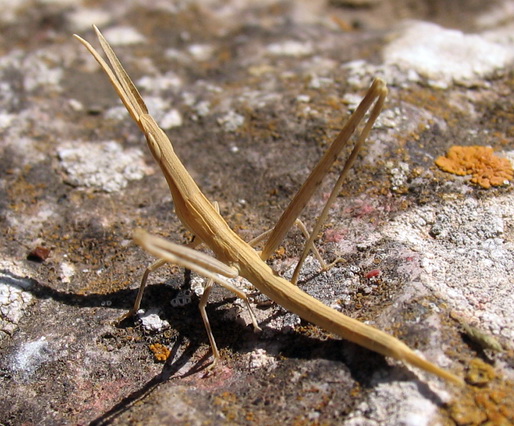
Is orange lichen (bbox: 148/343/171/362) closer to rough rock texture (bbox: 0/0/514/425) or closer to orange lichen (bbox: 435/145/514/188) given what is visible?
rough rock texture (bbox: 0/0/514/425)

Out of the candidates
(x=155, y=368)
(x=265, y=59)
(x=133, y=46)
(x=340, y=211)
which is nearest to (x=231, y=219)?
(x=340, y=211)

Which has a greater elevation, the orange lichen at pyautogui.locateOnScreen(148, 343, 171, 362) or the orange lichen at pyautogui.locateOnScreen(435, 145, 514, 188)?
the orange lichen at pyautogui.locateOnScreen(435, 145, 514, 188)

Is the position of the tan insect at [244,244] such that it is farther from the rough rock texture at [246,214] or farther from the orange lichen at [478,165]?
the orange lichen at [478,165]

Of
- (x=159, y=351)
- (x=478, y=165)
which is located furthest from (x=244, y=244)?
(x=478, y=165)

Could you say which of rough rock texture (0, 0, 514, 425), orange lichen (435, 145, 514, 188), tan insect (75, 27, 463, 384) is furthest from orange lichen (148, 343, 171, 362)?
orange lichen (435, 145, 514, 188)

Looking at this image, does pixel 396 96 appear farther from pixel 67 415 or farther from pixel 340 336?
pixel 67 415

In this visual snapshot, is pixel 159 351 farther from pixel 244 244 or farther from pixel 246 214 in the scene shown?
pixel 246 214
